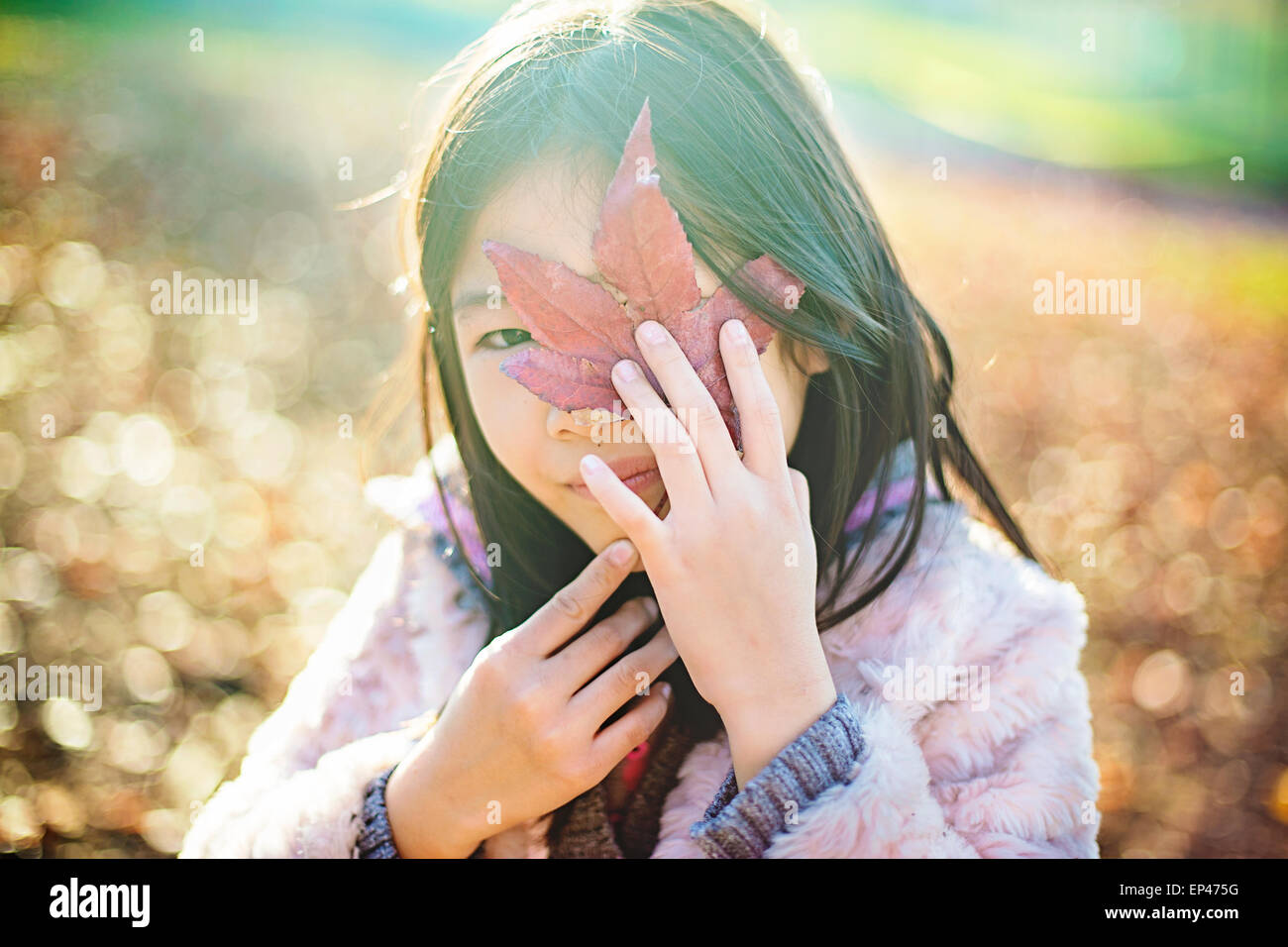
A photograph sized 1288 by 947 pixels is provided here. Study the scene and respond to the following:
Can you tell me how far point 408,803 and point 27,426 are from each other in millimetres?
2396

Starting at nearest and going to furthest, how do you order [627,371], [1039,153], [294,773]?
[627,371]
[294,773]
[1039,153]

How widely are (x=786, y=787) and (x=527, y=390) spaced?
1.93 ft

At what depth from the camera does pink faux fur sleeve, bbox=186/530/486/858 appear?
1325 millimetres

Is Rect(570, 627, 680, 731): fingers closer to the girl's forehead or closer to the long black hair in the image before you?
the long black hair

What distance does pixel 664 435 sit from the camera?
1.05 metres

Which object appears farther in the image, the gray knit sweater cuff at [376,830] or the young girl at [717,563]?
the gray knit sweater cuff at [376,830]

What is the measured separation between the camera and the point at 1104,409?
304 centimetres

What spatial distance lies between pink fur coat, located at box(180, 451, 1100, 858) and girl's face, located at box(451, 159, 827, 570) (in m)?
0.33

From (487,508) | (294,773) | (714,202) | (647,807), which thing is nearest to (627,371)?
(714,202)

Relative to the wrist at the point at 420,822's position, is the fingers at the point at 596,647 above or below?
above

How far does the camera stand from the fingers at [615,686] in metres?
1.19

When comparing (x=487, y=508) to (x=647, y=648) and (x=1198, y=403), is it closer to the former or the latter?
(x=647, y=648)

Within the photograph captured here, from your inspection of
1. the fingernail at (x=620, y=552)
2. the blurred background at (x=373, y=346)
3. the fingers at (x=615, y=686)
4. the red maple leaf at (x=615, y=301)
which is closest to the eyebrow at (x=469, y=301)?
the red maple leaf at (x=615, y=301)

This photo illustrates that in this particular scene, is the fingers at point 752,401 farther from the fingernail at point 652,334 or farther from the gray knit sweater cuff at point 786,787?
the gray knit sweater cuff at point 786,787
